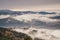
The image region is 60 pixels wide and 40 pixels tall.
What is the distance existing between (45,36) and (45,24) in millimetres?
3273

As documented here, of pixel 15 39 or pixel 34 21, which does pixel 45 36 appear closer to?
pixel 15 39

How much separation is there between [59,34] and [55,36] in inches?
21.5

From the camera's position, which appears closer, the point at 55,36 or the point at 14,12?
the point at 55,36

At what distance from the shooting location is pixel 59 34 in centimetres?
1197

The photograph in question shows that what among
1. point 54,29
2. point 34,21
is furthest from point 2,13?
point 54,29

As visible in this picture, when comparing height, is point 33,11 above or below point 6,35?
above

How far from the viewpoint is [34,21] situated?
611 inches

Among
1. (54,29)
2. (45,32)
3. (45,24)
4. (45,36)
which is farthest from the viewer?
(45,24)

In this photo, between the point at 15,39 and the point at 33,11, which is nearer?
the point at 15,39

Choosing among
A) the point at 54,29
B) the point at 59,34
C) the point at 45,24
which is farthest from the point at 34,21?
the point at 59,34

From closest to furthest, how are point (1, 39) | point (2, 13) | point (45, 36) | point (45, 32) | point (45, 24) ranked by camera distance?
point (1, 39)
point (45, 36)
point (45, 32)
point (45, 24)
point (2, 13)

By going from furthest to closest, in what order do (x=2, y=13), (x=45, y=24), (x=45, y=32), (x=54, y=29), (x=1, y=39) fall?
(x=2, y=13) → (x=45, y=24) → (x=54, y=29) → (x=45, y=32) → (x=1, y=39)

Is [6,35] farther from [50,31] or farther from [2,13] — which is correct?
[2,13]

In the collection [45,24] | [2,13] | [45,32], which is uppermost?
[2,13]
